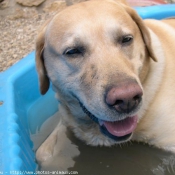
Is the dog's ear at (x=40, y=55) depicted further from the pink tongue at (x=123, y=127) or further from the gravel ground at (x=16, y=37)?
the gravel ground at (x=16, y=37)

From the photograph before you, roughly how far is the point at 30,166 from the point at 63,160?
366 millimetres

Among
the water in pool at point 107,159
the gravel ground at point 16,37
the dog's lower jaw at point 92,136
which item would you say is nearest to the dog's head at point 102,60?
the dog's lower jaw at point 92,136

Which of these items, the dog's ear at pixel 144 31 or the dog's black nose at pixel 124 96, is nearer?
the dog's black nose at pixel 124 96

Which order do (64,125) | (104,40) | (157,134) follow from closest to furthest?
(104,40) < (157,134) < (64,125)

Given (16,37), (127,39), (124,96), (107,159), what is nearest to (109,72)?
(124,96)

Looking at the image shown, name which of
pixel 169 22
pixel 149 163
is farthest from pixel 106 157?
pixel 169 22

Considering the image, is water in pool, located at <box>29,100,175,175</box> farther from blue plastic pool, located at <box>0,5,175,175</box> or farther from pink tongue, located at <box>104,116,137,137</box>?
pink tongue, located at <box>104,116,137,137</box>

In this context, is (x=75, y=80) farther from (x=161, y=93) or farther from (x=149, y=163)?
(x=149, y=163)

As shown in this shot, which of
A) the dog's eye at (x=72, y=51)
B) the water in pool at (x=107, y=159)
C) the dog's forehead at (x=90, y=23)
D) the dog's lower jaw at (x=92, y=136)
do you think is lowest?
the water in pool at (x=107, y=159)

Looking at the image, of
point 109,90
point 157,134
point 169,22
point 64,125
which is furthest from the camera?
point 169,22

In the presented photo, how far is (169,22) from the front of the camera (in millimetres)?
3686

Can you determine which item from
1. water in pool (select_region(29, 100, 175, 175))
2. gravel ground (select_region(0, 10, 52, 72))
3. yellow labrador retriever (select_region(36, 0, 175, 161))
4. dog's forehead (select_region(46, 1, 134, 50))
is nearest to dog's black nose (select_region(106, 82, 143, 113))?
yellow labrador retriever (select_region(36, 0, 175, 161))

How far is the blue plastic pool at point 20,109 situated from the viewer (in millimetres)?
2682

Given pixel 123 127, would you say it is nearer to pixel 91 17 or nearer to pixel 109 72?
pixel 109 72
